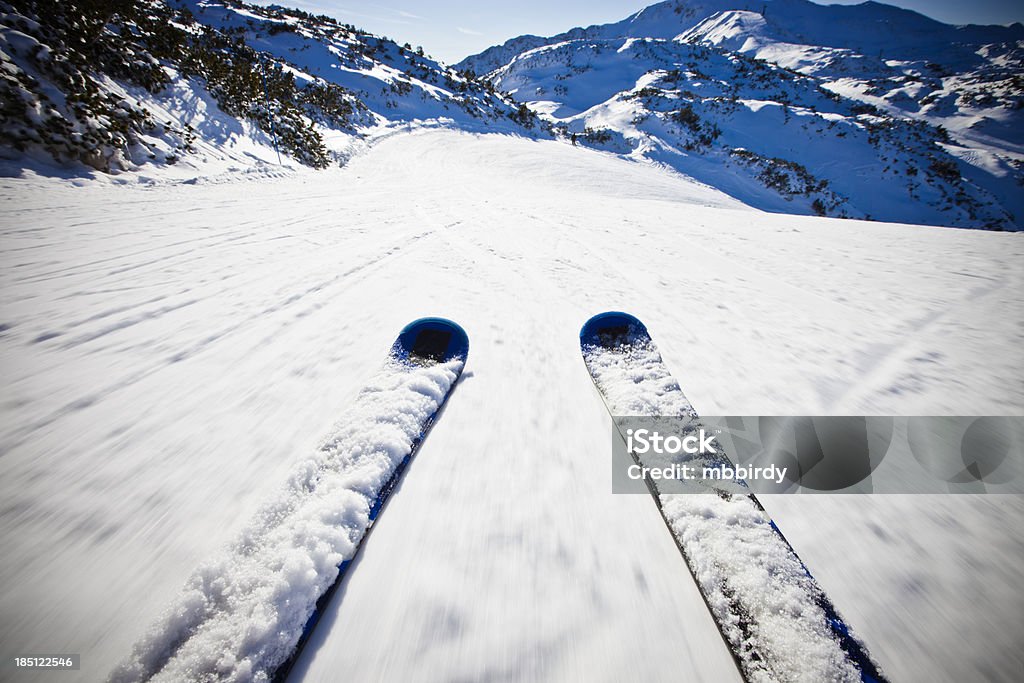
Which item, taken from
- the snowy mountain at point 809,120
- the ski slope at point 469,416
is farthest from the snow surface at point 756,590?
the snowy mountain at point 809,120

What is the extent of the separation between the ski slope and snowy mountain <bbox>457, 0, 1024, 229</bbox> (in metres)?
22.4

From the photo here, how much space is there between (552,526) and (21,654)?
7.59 feet

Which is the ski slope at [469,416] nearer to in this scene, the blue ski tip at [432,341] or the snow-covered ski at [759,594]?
the snow-covered ski at [759,594]

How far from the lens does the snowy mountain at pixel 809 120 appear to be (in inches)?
1123

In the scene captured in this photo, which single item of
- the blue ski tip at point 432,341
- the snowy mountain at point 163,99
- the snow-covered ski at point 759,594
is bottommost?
the snow-covered ski at point 759,594

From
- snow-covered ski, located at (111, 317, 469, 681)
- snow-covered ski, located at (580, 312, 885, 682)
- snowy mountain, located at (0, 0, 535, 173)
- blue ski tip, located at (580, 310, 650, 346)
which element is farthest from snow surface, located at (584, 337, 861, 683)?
snowy mountain, located at (0, 0, 535, 173)

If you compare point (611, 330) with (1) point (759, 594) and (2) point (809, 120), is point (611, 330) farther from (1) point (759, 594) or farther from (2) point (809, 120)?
(2) point (809, 120)

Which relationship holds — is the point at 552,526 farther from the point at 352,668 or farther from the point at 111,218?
the point at 111,218

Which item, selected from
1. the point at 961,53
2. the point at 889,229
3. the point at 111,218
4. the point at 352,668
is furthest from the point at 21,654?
the point at 961,53

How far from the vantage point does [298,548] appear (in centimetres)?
172

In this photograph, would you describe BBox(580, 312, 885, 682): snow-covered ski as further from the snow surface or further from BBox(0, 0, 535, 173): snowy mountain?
BBox(0, 0, 535, 173): snowy mountain

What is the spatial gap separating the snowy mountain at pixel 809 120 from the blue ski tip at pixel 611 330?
2391cm

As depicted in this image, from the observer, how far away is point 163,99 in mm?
10383

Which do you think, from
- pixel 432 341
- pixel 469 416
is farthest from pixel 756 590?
pixel 432 341
